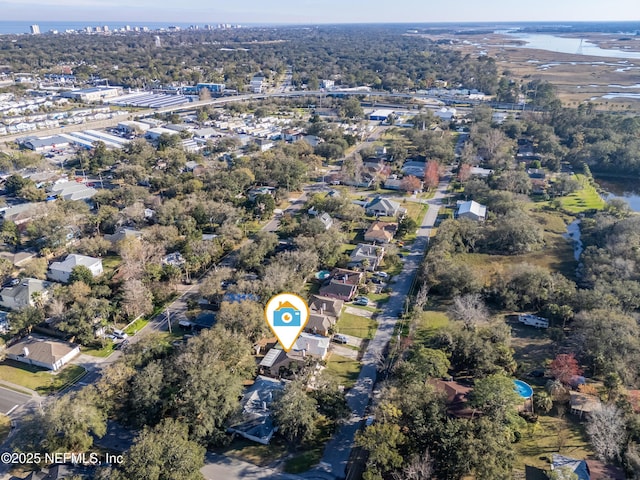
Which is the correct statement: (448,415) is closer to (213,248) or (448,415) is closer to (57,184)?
(213,248)

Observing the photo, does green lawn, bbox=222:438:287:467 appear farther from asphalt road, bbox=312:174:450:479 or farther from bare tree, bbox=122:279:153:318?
bare tree, bbox=122:279:153:318

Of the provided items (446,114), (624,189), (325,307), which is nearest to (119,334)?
(325,307)

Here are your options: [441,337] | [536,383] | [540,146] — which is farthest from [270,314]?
[540,146]

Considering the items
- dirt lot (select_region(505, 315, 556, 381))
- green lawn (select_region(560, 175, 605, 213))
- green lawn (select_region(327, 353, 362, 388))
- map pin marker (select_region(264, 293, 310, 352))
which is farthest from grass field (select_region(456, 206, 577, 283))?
map pin marker (select_region(264, 293, 310, 352))

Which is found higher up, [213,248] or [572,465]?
[213,248]

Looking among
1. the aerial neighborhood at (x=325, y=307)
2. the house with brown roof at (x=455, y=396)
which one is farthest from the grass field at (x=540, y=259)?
the house with brown roof at (x=455, y=396)

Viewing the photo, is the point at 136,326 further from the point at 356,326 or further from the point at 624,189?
the point at 624,189
